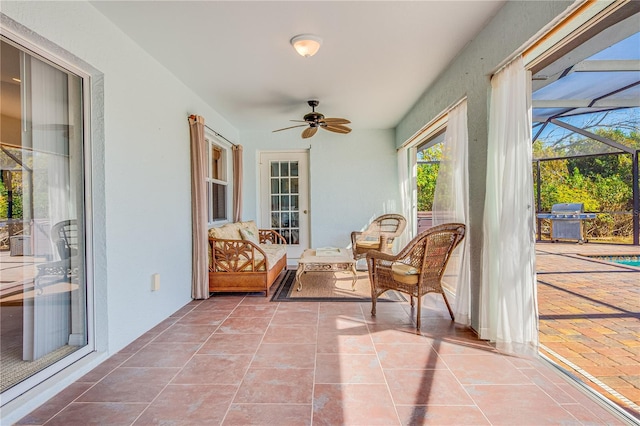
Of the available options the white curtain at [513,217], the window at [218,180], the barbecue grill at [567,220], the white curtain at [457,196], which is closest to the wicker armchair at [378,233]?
the white curtain at [457,196]

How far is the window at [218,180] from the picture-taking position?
4547 millimetres

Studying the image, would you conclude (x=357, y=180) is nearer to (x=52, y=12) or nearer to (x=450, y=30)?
(x=450, y=30)

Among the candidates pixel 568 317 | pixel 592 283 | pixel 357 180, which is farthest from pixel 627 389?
pixel 357 180

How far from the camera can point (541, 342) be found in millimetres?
2418

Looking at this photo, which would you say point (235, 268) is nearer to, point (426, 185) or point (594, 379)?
point (594, 379)

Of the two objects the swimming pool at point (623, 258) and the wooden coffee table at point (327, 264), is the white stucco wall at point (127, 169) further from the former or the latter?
the swimming pool at point (623, 258)

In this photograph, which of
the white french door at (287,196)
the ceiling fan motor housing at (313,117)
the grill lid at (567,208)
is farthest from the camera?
the grill lid at (567,208)

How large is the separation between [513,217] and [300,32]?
2128 millimetres

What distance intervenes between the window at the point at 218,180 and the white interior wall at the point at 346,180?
23.7 inches

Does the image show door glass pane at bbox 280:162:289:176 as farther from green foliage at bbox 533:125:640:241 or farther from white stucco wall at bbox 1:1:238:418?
green foliage at bbox 533:125:640:241

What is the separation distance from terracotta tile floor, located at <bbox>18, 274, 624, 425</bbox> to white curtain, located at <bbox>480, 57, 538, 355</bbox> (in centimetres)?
24

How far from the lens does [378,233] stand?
18.4 feet

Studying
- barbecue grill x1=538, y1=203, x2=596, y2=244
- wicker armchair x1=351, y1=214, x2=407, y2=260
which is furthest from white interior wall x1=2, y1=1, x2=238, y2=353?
barbecue grill x1=538, y1=203, x2=596, y2=244

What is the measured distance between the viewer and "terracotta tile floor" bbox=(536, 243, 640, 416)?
6.26 feet
